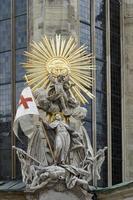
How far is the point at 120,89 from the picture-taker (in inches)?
1163

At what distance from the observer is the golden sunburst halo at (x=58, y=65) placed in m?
25.6

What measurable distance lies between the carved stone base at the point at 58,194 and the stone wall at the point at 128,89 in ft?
13.8

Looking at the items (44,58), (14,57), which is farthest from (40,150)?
(14,57)

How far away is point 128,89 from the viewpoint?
97.6 feet

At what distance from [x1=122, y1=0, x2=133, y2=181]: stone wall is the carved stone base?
13.8ft

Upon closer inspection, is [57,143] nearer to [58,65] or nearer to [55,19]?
[58,65]

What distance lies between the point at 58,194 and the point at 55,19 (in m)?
5.10

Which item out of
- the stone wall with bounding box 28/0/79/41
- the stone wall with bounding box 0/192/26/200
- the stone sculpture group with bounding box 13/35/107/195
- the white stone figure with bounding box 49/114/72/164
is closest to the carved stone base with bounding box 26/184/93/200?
the stone sculpture group with bounding box 13/35/107/195

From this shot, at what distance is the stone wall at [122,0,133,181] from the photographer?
96.0 ft

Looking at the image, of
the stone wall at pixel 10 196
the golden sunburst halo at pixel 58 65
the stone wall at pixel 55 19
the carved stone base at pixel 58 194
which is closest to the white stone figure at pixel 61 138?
the carved stone base at pixel 58 194

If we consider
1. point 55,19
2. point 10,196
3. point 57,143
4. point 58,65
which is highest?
point 55,19

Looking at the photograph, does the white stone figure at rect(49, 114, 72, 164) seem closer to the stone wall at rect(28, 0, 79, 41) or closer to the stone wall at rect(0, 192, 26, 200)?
the stone wall at rect(0, 192, 26, 200)

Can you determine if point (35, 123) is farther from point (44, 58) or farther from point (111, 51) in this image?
point (111, 51)

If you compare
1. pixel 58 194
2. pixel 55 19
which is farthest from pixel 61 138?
pixel 55 19
